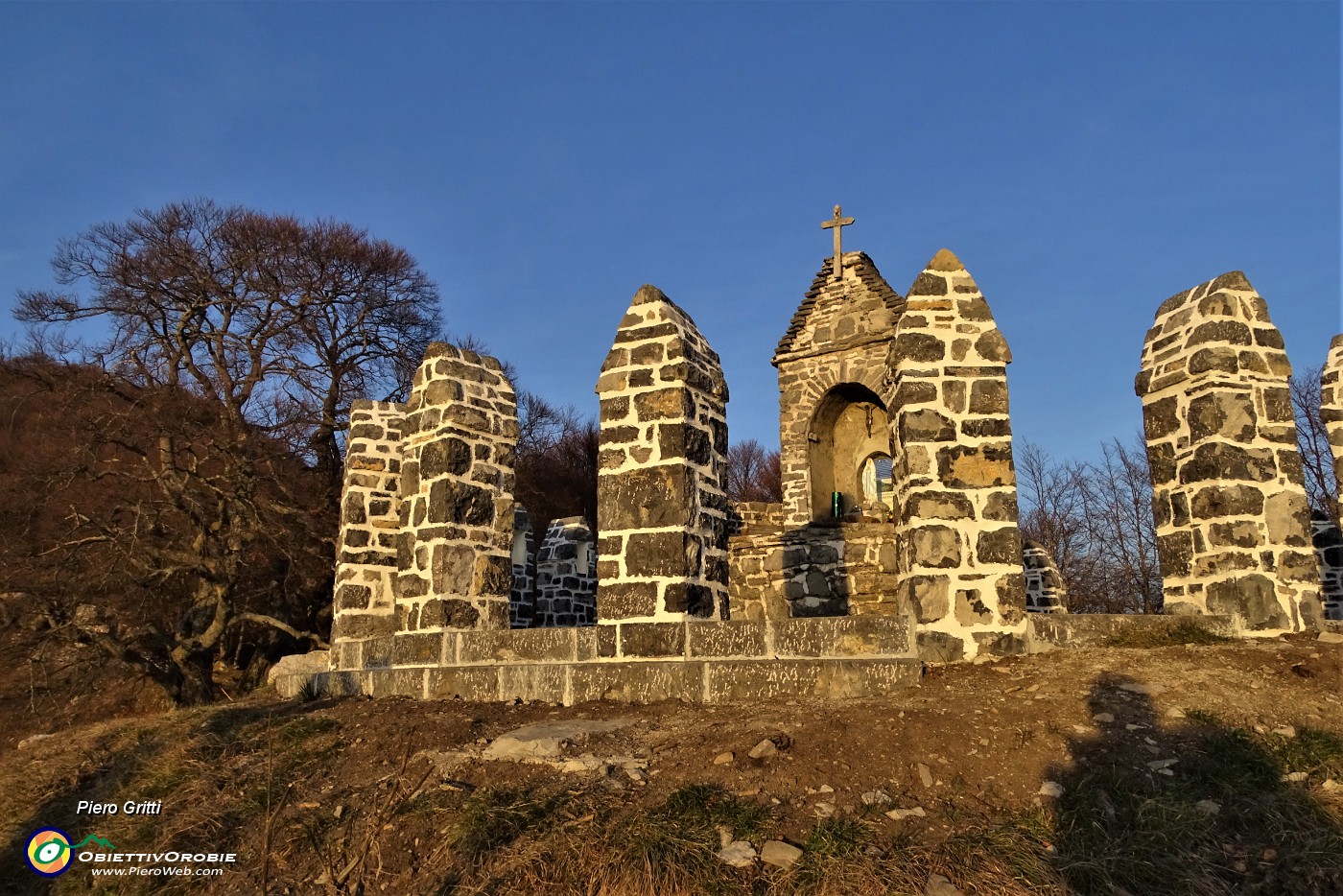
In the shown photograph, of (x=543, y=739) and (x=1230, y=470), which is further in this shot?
(x=1230, y=470)

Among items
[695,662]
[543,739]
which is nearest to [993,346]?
[695,662]

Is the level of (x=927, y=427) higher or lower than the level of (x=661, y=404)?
lower

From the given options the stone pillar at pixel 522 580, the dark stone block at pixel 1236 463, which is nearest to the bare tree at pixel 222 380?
the stone pillar at pixel 522 580

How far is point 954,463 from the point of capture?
22.4ft

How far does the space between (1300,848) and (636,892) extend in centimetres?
276

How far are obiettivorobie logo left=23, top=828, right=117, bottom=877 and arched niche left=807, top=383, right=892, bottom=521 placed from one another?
13076 mm

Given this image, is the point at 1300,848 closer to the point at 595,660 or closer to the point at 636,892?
the point at 636,892

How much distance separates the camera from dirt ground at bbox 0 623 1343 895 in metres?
4.47

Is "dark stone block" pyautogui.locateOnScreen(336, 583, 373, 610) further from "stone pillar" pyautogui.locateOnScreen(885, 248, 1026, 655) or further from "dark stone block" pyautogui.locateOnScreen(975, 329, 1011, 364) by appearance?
"dark stone block" pyautogui.locateOnScreen(975, 329, 1011, 364)

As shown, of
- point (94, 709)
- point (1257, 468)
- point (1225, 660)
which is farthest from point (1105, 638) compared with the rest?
point (94, 709)

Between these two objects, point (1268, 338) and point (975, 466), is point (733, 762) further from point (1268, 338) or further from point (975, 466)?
point (1268, 338)

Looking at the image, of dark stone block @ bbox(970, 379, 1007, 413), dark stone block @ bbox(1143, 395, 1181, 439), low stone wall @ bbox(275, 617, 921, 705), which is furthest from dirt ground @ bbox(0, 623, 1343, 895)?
dark stone block @ bbox(1143, 395, 1181, 439)

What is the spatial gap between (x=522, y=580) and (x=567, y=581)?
2.53ft

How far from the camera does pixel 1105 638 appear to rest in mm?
6586
